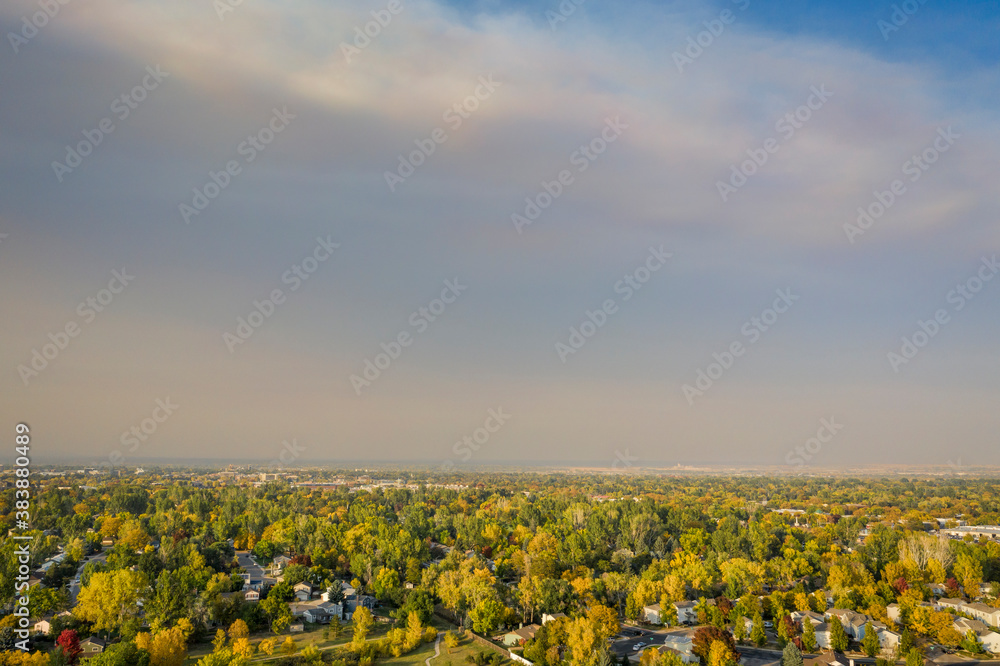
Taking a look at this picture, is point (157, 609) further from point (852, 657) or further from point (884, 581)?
point (884, 581)

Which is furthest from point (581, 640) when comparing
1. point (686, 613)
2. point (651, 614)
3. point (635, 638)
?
point (686, 613)

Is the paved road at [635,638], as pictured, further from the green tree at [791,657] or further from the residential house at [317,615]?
the residential house at [317,615]

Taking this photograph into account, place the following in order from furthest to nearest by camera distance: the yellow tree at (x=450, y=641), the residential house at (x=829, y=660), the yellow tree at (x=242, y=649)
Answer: the yellow tree at (x=450, y=641)
the yellow tree at (x=242, y=649)
the residential house at (x=829, y=660)

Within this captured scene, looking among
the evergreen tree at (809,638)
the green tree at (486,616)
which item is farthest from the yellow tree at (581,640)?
the evergreen tree at (809,638)

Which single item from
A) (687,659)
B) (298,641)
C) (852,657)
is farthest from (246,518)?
(852,657)

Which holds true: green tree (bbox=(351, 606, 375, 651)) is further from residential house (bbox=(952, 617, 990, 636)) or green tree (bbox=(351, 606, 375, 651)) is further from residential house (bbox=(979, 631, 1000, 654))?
residential house (bbox=(979, 631, 1000, 654))

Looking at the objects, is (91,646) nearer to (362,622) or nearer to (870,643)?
(362,622)
